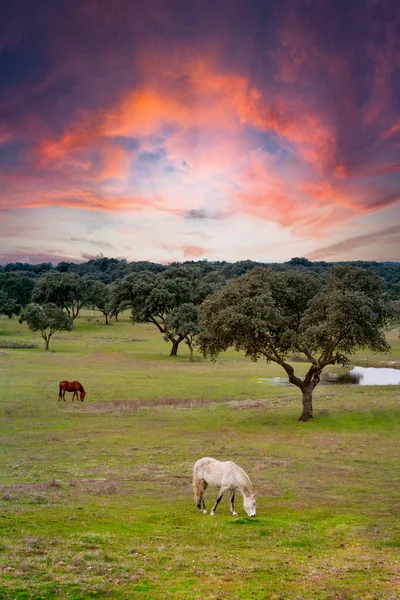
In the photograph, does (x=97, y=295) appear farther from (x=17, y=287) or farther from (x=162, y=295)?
(x=162, y=295)

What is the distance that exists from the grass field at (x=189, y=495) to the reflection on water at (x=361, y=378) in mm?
9823

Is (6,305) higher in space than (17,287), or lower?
lower

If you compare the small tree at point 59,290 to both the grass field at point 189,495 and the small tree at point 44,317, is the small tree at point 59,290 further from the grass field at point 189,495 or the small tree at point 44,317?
the grass field at point 189,495

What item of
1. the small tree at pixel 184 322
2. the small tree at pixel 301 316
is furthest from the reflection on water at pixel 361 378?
the small tree at pixel 301 316

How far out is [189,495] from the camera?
20.1 m

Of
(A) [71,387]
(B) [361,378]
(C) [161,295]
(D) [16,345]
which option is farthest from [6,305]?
(B) [361,378]

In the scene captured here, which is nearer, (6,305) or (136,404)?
(136,404)

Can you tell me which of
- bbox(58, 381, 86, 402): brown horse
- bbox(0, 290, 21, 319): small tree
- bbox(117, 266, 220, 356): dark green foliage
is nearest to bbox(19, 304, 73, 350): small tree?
bbox(117, 266, 220, 356): dark green foliage

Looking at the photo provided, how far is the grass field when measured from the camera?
1152 centimetres

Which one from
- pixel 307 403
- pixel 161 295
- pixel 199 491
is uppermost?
pixel 161 295

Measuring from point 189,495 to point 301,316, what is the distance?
69.2 feet

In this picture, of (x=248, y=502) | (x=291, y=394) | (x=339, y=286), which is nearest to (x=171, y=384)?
(x=291, y=394)

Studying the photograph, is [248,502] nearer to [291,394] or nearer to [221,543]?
[221,543]

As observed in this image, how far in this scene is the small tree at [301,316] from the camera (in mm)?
34562
